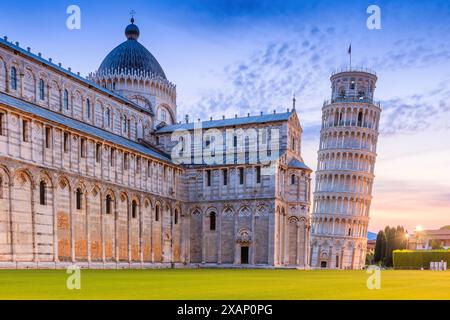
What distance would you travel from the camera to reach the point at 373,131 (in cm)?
9462

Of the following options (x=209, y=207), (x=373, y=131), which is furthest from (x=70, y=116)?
(x=373, y=131)

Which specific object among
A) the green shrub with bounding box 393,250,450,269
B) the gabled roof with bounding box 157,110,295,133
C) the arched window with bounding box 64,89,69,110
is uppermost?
the gabled roof with bounding box 157,110,295,133

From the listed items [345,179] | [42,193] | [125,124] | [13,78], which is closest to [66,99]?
[13,78]

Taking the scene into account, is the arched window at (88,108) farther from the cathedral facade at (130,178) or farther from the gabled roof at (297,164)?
the gabled roof at (297,164)

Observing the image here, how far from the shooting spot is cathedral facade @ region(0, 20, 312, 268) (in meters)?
36.7

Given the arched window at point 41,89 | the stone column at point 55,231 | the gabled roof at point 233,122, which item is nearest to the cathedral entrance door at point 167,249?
the gabled roof at point 233,122

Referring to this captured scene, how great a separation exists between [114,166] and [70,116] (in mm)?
7343

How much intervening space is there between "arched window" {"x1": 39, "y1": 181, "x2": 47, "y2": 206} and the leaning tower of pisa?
62.6 m

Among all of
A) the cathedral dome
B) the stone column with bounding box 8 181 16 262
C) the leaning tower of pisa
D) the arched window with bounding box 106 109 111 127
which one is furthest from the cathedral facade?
the leaning tower of pisa

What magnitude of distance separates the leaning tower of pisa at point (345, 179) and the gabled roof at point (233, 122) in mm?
34272

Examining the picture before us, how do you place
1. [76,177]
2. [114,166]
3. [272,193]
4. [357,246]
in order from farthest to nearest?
[357,246]
[272,193]
[114,166]
[76,177]

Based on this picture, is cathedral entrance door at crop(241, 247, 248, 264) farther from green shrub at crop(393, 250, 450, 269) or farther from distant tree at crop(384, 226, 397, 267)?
distant tree at crop(384, 226, 397, 267)
